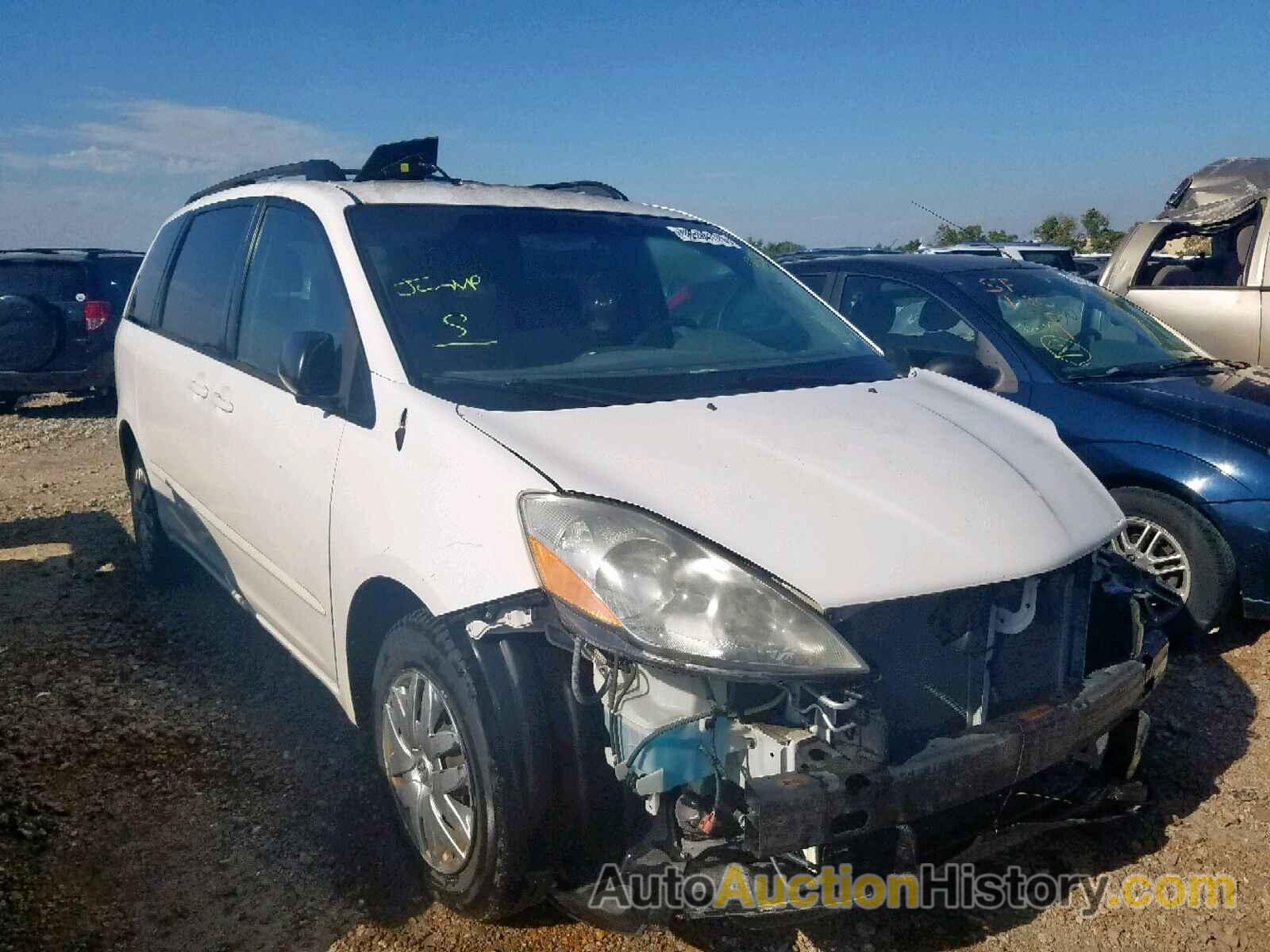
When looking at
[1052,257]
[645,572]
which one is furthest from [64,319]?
[1052,257]

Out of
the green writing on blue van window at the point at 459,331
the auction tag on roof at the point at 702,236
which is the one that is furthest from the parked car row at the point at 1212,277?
the green writing on blue van window at the point at 459,331

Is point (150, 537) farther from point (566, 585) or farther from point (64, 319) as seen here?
point (64, 319)

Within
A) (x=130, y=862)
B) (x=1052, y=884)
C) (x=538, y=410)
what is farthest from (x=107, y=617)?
(x=1052, y=884)

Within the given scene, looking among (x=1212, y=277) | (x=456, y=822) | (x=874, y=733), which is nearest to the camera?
(x=874, y=733)

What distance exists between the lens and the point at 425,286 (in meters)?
3.07

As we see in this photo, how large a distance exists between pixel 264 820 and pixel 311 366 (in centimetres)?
138

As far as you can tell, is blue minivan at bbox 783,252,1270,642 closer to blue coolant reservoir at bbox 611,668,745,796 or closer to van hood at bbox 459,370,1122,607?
van hood at bbox 459,370,1122,607

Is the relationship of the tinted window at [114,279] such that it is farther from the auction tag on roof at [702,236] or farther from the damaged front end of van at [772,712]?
the damaged front end of van at [772,712]

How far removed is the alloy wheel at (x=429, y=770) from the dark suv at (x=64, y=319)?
854 centimetres

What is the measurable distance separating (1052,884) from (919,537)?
1226 millimetres

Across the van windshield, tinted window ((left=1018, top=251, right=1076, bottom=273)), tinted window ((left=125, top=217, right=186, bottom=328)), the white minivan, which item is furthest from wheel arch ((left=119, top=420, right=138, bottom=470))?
tinted window ((left=1018, top=251, right=1076, bottom=273))

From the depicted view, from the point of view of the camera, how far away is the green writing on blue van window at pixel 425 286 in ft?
9.95

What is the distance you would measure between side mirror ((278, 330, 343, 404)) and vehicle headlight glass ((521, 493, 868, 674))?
0.99m

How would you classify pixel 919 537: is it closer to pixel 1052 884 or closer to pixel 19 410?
pixel 1052 884
